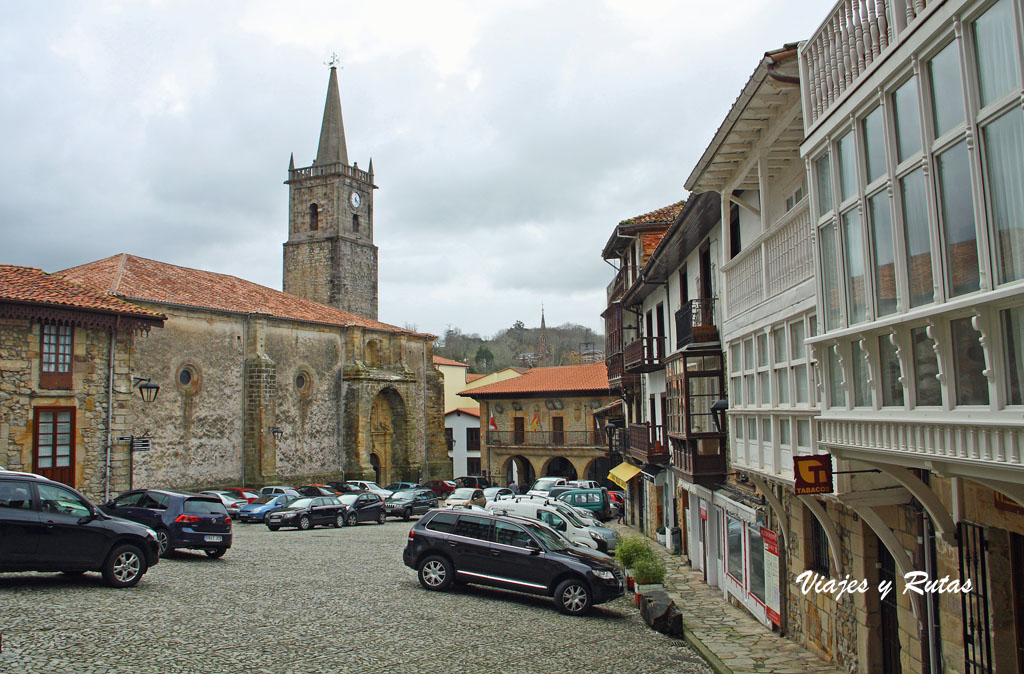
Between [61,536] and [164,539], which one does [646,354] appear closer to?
[164,539]

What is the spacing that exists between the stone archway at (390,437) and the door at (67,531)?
3664cm

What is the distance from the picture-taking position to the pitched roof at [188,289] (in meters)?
34.8

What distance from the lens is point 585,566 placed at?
13.0 metres

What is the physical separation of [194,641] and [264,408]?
30414 millimetres

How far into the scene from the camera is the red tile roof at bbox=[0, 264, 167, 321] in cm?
1977

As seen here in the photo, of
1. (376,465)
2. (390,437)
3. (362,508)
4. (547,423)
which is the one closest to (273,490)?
(362,508)

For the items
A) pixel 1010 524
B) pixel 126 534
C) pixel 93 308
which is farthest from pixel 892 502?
pixel 93 308

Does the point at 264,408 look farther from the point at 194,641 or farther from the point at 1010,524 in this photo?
the point at 1010,524

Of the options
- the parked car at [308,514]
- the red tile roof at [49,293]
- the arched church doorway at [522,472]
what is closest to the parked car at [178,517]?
the red tile roof at [49,293]

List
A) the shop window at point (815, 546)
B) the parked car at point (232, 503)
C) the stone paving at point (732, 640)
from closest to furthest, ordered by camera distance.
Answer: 1. the stone paving at point (732, 640)
2. the shop window at point (815, 546)
3. the parked car at point (232, 503)

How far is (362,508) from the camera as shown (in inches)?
1164

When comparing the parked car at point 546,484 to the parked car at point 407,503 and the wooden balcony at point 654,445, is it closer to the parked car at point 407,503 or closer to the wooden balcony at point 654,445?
the parked car at point 407,503

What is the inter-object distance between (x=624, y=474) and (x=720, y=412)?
12977 millimetres

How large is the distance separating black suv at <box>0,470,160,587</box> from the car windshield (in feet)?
20.8
